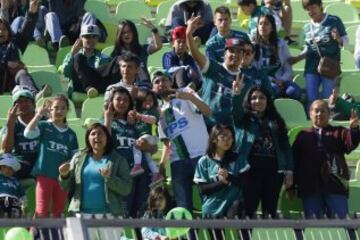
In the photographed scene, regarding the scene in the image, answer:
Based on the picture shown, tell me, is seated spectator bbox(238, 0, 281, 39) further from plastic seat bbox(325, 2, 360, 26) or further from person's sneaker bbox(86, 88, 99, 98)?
person's sneaker bbox(86, 88, 99, 98)

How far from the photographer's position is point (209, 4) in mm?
15398

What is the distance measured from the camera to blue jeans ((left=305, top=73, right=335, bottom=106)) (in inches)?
559

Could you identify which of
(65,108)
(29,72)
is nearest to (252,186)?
(65,108)

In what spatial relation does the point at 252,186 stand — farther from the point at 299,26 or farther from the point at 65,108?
the point at 299,26

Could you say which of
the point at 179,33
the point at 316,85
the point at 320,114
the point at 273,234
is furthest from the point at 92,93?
the point at 273,234

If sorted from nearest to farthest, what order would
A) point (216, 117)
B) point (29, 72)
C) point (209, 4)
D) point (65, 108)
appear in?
point (65, 108) → point (216, 117) → point (29, 72) → point (209, 4)

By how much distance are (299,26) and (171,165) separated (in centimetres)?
462

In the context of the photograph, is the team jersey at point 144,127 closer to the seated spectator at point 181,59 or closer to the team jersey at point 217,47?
the seated spectator at point 181,59

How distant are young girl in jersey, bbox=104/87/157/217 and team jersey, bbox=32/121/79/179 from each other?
1.06 feet

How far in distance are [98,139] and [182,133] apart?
1.24 m

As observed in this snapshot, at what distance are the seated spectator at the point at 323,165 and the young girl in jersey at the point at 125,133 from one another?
4.10ft

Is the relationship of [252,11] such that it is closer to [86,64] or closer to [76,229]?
[86,64]

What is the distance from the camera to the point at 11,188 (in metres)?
11.4

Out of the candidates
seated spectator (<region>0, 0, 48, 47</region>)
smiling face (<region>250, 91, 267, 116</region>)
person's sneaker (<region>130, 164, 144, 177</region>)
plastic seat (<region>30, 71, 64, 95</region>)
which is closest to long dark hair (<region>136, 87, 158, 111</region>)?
person's sneaker (<region>130, 164, 144, 177</region>)
